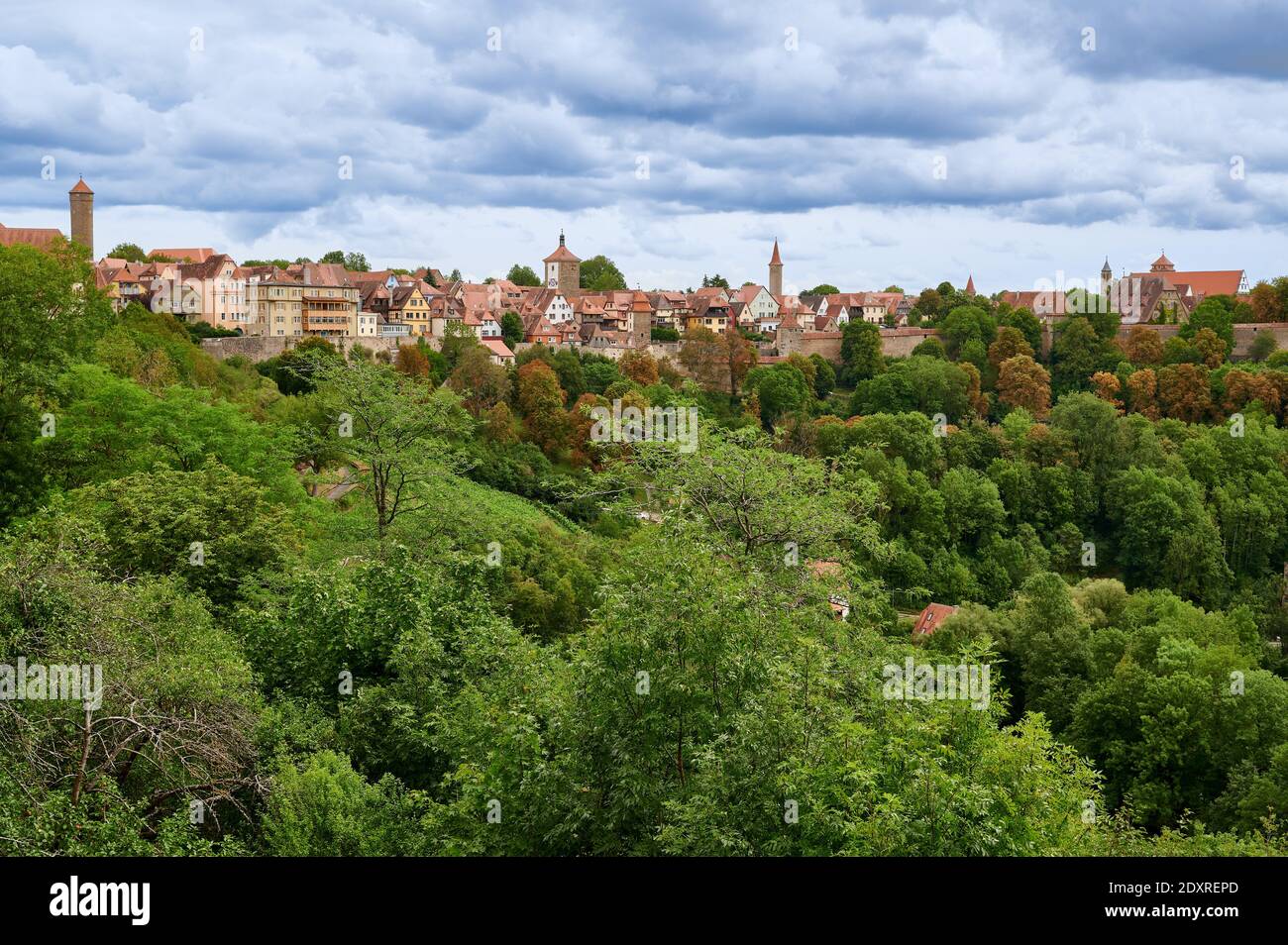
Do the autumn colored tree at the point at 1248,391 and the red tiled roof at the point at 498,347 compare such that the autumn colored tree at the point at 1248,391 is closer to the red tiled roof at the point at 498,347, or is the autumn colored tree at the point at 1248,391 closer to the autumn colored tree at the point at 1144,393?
the autumn colored tree at the point at 1144,393

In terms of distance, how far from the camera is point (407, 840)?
10.0m

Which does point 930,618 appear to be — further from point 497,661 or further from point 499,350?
point 499,350

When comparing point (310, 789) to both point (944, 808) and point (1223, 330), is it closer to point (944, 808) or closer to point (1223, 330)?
point (944, 808)

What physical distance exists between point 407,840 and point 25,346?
18.8 metres

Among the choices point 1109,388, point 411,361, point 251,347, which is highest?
point 251,347

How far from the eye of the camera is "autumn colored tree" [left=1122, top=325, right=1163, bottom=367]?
236ft

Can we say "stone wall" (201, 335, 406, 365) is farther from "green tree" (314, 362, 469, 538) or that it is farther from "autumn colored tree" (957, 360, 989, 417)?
"autumn colored tree" (957, 360, 989, 417)

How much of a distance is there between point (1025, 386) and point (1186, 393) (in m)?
8.16

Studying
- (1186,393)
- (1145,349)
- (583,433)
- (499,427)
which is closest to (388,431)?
(499,427)

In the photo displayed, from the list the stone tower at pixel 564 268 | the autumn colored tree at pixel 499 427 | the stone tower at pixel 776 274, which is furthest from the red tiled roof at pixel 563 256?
the autumn colored tree at pixel 499 427

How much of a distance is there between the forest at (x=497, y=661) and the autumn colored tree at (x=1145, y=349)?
37867 millimetres

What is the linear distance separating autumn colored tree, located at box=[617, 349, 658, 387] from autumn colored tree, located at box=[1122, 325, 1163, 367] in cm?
2943

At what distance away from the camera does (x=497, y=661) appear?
1362 centimetres
